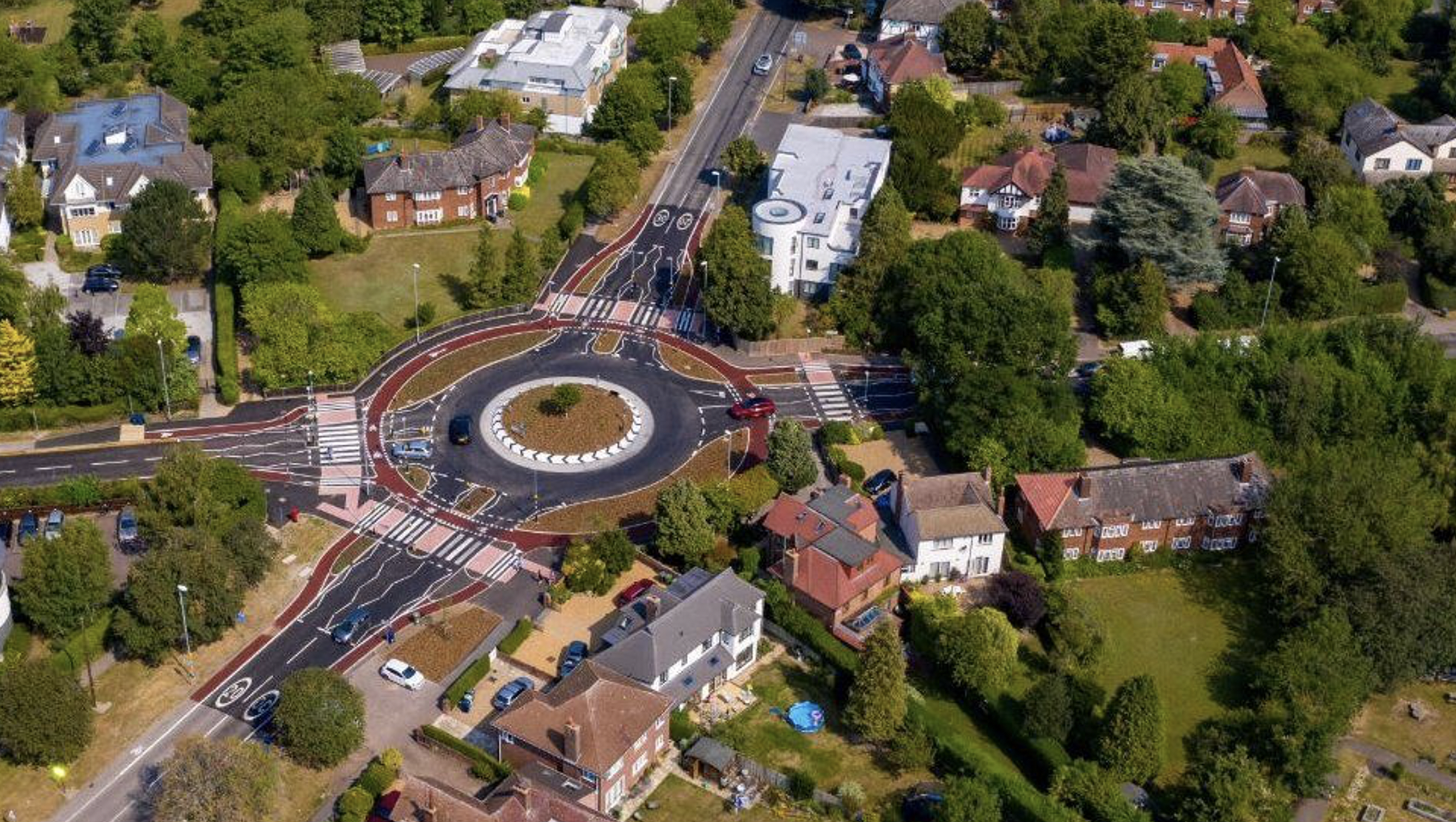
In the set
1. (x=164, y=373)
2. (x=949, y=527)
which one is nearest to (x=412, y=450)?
(x=164, y=373)

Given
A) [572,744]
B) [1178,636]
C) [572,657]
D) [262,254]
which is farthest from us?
[262,254]

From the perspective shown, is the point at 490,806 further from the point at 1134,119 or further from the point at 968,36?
the point at 968,36

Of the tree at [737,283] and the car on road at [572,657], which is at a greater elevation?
the tree at [737,283]

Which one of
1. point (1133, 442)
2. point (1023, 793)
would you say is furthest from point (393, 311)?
point (1023, 793)

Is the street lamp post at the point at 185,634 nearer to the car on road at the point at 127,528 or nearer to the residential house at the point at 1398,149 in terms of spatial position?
the car on road at the point at 127,528

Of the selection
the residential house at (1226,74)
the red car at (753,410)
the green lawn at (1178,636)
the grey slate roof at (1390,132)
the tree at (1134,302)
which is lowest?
the red car at (753,410)

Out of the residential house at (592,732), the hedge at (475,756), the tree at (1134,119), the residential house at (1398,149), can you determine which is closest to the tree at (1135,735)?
the residential house at (592,732)
